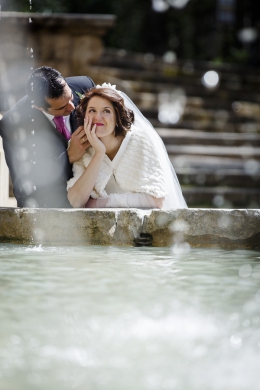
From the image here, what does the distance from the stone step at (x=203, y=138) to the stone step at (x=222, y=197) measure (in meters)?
1.20

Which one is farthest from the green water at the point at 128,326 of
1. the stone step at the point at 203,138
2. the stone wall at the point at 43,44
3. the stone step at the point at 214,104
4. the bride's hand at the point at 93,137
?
the stone step at the point at 214,104

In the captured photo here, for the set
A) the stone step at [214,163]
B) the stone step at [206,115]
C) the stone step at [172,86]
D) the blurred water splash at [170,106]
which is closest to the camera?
the stone step at [214,163]

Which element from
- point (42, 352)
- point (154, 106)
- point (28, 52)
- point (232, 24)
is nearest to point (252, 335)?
point (42, 352)

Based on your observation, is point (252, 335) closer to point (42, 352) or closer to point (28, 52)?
point (42, 352)

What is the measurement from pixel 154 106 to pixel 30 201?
4.93 meters

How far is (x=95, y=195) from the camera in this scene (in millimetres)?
3670

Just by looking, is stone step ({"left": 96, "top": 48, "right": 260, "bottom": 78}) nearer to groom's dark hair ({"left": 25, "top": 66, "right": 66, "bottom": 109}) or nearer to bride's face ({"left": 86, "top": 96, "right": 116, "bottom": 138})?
groom's dark hair ({"left": 25, "top": 66, "right": 66, "bottom": 109})

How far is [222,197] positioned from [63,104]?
2.84 metres

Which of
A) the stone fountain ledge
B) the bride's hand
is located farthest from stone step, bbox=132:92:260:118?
the stone fountain ledge

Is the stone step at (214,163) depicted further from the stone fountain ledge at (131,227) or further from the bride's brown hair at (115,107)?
the stone fountain ledge at (131,227)

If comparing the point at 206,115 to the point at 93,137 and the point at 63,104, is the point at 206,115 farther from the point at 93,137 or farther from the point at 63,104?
the point at 93,137

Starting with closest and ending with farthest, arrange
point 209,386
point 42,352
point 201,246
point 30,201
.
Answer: point 209,386, point 42,352, point 201,246, point 30,201

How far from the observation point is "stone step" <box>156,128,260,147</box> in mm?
7336

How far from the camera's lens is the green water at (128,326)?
1521mm
